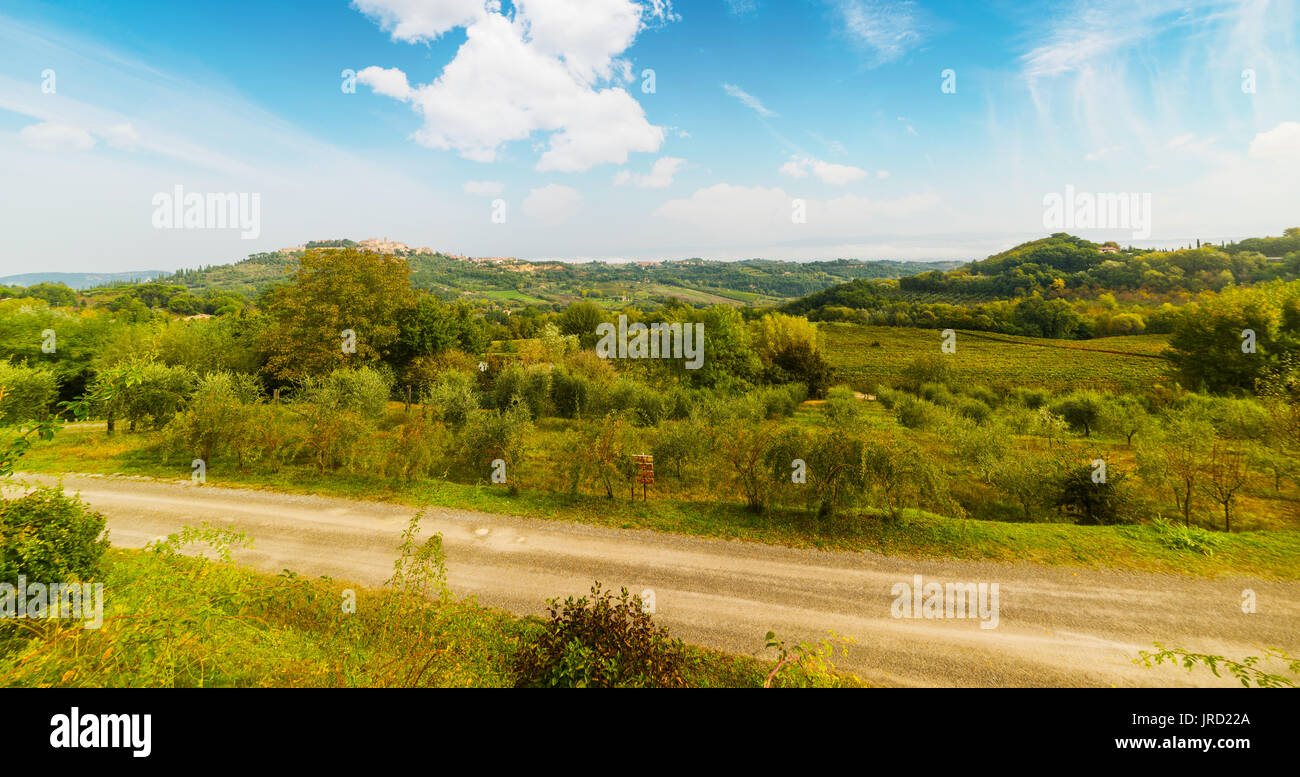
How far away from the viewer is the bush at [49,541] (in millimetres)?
6750

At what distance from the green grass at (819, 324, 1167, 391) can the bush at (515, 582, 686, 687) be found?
5020 cm

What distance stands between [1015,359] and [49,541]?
3068 inches

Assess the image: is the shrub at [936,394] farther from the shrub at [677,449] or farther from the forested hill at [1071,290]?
the forested hill at [1071,290]

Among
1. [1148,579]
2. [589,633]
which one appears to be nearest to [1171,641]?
[1148,579]

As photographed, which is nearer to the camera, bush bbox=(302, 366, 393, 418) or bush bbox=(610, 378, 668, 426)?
bush bbox=(302, 366, 393, 418)

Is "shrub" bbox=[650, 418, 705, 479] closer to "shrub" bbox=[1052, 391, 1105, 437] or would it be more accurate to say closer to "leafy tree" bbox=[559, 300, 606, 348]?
"shrub" bbox=[1052, 391, 1105, 437]

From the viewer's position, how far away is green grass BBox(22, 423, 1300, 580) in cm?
1188

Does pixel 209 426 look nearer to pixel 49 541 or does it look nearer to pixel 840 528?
pixel 49 541

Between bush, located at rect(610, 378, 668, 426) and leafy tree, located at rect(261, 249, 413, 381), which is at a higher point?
leafy tree, located at rect(261, 249, 413, 381)

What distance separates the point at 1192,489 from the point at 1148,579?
7.36 m

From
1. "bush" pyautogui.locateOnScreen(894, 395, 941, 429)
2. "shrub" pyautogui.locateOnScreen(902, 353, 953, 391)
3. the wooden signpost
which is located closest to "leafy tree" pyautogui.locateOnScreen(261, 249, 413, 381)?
the wooden signpost

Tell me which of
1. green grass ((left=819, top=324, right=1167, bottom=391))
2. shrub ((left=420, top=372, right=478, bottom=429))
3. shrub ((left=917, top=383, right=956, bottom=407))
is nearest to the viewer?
shrub ((left=420, top=372, right=478, bottom=429))
